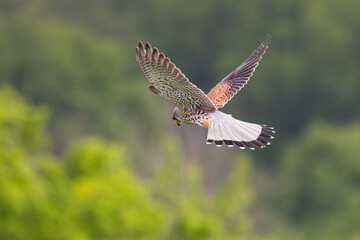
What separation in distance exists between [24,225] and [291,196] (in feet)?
67.7

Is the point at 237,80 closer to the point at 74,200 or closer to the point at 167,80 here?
the point at 167,80

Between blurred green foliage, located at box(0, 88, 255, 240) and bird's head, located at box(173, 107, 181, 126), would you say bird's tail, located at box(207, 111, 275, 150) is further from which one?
blurred green foliage, located at box(0, 88, 255, 240)

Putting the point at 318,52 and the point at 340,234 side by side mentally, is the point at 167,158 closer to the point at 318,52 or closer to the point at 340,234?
the point at 340,234

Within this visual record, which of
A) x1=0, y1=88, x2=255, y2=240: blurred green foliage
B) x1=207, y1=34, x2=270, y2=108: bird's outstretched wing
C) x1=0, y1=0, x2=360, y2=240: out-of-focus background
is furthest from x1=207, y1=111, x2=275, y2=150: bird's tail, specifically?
x1=0, y1=0, x2=360, y2=240: out-of-focus background

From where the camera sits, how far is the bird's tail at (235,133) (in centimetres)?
866

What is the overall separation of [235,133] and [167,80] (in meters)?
0.65

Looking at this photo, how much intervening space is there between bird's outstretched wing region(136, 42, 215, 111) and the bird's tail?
0.20 m

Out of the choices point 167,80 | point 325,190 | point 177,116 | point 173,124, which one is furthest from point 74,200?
point 325,190

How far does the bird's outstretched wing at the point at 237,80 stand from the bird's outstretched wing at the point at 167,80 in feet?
2.82

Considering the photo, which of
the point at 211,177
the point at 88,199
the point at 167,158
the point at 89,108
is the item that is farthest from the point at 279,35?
the point at 88,199

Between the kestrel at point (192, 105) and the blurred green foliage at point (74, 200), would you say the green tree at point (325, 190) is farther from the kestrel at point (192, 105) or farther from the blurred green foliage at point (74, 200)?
the kestrel at point (192, 105)

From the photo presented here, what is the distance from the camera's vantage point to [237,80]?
10.0 meters

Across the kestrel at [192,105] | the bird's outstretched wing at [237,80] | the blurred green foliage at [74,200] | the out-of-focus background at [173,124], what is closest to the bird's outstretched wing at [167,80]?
the kestrel at [192,105]

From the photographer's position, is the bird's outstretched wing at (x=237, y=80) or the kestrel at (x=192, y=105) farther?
the bird's outstretched wing at (x=237, y=80)
